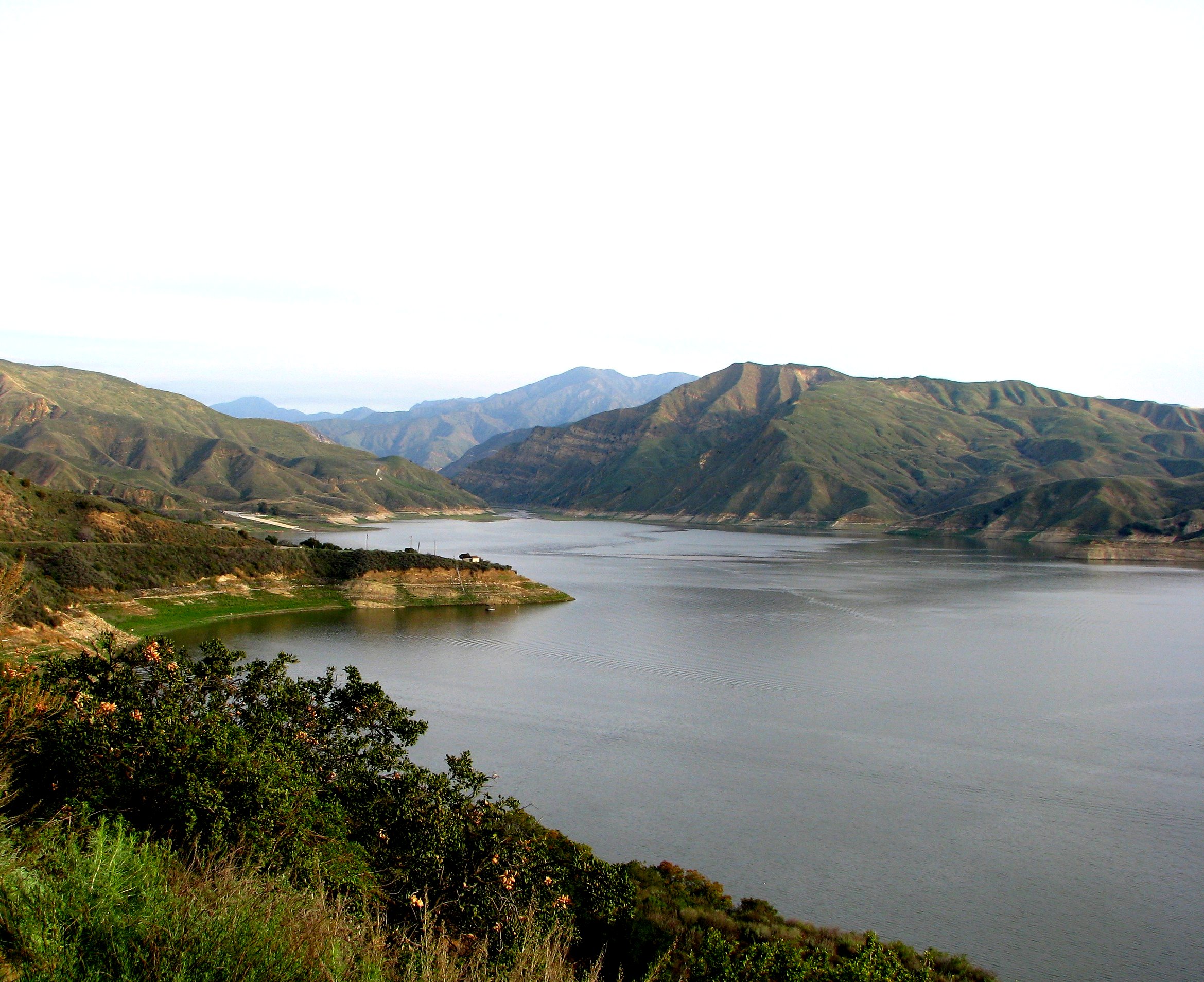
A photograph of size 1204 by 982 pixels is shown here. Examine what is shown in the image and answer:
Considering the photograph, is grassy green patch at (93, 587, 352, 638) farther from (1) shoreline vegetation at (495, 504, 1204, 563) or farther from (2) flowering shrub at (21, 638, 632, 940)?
(1) shoreline vegetation at (495, 504, 1204, 563)

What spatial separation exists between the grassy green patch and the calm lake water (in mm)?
2669

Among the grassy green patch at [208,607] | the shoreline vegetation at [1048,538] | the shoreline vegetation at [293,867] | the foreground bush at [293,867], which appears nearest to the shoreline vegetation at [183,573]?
the grassy green patch at [208,607]

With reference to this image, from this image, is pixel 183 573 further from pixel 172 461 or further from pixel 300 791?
pixel 172 461

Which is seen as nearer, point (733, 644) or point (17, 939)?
point (17, 939)

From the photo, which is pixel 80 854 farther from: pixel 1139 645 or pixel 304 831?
pixel 1139 645

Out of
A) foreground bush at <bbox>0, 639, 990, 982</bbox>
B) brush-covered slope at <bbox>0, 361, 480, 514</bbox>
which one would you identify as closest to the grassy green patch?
foreground bush at <bbox>0, 639, 990, 982</bbox>

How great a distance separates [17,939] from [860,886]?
1722cm

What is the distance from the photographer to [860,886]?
19.4 meters

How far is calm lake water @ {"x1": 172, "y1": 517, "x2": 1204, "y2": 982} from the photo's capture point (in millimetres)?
18953

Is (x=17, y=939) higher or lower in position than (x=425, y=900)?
higher

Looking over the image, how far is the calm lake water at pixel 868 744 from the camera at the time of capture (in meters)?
19.0

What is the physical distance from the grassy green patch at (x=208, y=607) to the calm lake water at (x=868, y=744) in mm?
2669

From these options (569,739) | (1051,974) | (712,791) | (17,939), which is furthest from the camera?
(569,739)

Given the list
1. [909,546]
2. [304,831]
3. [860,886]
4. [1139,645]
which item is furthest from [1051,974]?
[909,546]
